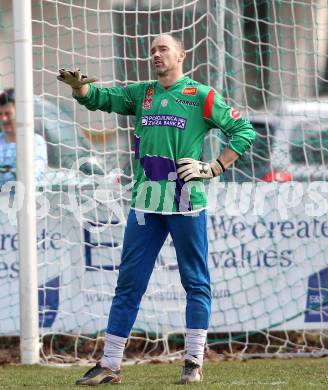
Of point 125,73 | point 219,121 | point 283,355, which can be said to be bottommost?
point 283,355

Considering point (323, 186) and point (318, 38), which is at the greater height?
point (318, 38)

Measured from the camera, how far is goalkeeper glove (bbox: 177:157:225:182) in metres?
5.21

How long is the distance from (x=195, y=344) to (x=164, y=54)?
5.26 feet

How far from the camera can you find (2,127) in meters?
7.76

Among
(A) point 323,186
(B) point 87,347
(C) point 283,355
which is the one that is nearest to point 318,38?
(A) point 323,186

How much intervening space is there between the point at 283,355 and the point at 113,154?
78.6 inches

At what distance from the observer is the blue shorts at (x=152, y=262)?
5.30 metres

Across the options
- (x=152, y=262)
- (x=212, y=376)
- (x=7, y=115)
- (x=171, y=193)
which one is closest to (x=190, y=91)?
(x=171, y=193)

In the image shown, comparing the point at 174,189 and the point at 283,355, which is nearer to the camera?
the point at 174,189

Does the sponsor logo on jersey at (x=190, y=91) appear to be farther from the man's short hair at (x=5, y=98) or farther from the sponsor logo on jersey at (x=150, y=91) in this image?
the man's short hair at (x=5, y=98)

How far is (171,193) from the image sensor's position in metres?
5.29

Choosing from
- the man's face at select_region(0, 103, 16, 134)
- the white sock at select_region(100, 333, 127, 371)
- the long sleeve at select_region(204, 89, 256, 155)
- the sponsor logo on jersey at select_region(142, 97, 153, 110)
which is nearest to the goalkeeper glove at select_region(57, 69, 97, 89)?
the sponsor logo on jersey at select_region(142, 97, 153, 110)

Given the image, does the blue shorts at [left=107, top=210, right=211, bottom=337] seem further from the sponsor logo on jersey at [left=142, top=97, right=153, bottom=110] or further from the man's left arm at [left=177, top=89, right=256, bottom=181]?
the sponsor logo on jersey at [left=142, top=97, right=153, bottom=110]

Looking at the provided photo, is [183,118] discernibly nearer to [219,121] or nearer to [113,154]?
[219,121]
